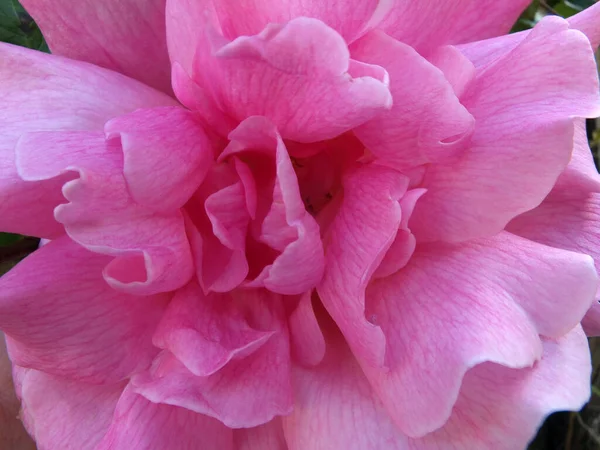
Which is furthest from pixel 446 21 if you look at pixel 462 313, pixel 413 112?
pixel 462 313

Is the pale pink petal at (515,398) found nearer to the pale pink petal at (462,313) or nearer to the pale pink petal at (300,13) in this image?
the pale pink petal at (462,313)

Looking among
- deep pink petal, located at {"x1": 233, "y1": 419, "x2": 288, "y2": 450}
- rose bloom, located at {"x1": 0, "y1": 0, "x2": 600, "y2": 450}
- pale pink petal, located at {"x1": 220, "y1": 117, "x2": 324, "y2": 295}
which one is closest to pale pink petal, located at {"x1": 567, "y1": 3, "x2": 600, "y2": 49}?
rose bloom, located at {"x1": 0, "y1": 0, "x2": 600, "y2": 450}

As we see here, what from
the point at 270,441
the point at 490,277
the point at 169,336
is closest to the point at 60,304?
the point at 169,336

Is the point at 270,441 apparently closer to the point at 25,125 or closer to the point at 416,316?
the point at 416,316

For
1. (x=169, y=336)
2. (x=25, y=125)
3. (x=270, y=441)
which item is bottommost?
(x=270, y=441)

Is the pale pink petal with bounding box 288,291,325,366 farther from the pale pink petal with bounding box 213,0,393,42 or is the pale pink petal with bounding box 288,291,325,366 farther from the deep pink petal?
the pale pink petal with bounding box 213,0,393,42

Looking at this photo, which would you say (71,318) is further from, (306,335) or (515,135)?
(515,135)

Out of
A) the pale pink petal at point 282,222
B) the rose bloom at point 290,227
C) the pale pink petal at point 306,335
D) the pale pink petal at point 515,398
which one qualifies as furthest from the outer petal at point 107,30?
the pale pink petal at point 515,398
